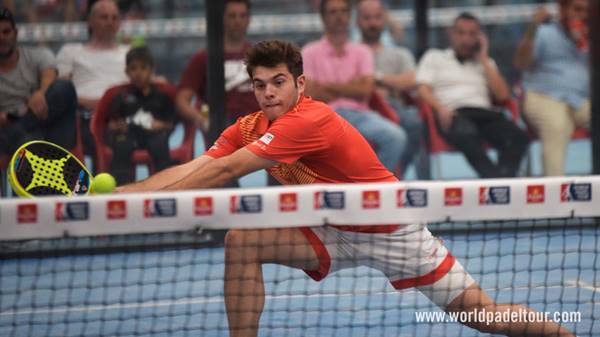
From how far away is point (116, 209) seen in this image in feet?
13.9

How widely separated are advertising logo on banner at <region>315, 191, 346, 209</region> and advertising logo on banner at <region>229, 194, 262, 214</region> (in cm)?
24

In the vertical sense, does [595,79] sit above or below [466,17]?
below

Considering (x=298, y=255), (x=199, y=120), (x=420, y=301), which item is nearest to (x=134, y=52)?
(x=199, y=120)

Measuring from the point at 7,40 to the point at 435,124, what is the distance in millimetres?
3728

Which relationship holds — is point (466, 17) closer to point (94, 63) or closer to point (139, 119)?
point (139, 119)

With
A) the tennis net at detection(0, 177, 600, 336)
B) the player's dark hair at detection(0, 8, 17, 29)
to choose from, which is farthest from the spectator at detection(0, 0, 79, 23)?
the tennis net at detection(0, 177, 600, 336)

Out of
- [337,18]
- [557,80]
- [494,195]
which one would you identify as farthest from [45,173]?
[557,80]

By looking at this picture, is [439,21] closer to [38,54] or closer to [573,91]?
[573,91]

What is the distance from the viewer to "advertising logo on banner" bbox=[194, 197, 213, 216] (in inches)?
169

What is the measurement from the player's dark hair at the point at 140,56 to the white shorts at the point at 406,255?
4.50 meters

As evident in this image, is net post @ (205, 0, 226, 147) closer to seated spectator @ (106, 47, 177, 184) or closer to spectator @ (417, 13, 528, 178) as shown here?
seated spectator @ (106, 47, 177, 184)

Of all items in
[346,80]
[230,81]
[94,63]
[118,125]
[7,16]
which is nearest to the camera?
[7,16]

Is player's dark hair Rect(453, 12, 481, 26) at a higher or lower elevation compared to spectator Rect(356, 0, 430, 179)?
higher

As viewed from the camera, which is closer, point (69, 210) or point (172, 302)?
point (69, 210)
